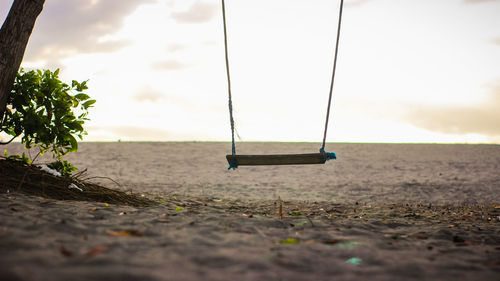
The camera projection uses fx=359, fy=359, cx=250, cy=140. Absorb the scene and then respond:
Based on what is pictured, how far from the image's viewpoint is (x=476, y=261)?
245 cm

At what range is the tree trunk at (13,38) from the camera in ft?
13.7

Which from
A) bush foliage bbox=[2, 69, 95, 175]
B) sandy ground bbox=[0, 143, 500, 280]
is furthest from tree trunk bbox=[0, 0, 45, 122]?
sandy ground bbox=[0, 143, 500, 280]

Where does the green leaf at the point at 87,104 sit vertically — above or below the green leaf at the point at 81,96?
below

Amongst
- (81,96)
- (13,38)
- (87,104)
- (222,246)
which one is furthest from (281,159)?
(13,38)

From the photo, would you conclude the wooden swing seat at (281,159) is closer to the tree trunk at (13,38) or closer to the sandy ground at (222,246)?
the sandy ground at (222,246)

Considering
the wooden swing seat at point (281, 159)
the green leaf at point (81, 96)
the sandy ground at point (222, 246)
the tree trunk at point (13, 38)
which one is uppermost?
the tree trunk at point (13, 38)

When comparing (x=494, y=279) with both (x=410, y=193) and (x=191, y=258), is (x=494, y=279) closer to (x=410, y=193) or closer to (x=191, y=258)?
(x=191, y=258)

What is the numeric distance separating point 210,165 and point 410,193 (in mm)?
8739

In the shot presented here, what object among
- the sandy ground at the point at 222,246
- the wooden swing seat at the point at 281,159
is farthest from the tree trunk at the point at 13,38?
the wooden swing seat at the point at 281,159

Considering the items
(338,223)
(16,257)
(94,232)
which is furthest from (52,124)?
(338,223)

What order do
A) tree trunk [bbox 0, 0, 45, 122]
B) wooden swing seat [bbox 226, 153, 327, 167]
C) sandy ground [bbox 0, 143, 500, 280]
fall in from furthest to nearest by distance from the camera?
wooden swing seat [bbox 226, 153, 327, 167] < tree trunk [bbox 0, 0, 45, 122] < sandy ground [bbox 0, 143, 500, 280]

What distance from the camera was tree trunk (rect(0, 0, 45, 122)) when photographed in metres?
4.19

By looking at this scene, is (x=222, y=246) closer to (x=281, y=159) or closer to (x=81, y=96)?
(x=281, y=159)

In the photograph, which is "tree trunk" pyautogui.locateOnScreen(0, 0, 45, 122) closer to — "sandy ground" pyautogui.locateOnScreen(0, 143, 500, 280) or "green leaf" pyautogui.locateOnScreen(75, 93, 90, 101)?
"green leaf" pyautogui.locateOnScreen(75, 93, 90, 101)
